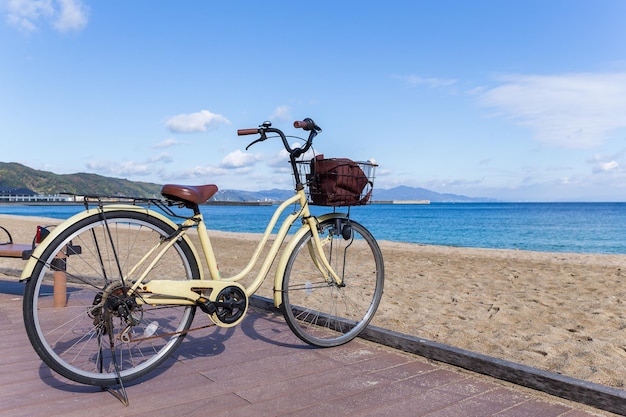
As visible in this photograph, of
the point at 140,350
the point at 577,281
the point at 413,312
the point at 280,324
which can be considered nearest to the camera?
the point at 140,350

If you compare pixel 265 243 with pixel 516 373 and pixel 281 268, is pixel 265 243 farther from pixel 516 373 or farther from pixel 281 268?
pixel 516 373

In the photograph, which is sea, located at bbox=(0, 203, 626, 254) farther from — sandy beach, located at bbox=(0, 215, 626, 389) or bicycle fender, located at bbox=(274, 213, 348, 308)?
bicycle fender, located at bbox=(274, 213, 348, 308)

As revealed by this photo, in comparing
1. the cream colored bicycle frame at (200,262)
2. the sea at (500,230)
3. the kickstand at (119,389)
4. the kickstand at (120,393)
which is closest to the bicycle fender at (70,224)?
the cream colored bicycle frame at (200,262)

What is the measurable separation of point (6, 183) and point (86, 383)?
208581 millimetres

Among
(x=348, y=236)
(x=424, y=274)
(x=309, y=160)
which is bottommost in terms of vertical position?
(x=424, y=274)

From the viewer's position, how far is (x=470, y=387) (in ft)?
9.46

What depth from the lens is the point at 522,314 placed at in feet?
19.6

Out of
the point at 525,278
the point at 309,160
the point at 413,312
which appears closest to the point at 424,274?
the point at 525,278

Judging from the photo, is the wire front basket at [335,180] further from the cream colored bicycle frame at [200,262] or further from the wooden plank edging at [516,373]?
the wooden plank edging at [516,373]

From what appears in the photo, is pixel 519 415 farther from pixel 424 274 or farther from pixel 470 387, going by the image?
pixel 424 274

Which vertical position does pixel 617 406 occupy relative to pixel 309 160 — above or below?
below

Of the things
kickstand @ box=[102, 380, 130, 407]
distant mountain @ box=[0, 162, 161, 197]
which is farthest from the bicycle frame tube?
distant mountain @ box=[0, 162, 161, 197]

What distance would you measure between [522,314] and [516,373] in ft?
11.1

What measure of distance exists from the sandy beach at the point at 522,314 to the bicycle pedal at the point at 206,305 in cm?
246
